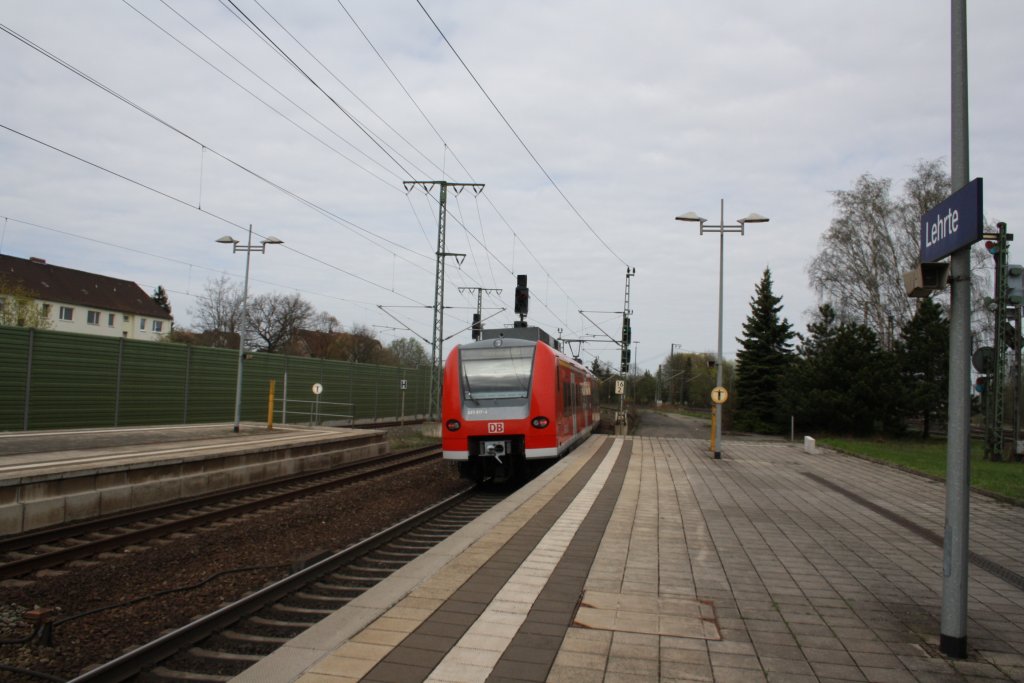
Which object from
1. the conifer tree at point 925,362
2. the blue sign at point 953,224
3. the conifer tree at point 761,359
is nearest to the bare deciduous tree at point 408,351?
the conifer tree at point 761,359

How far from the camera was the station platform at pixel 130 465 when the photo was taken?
9211 millimetres

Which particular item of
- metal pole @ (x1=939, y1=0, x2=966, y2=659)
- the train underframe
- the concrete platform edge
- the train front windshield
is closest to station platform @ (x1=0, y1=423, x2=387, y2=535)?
the train underframe

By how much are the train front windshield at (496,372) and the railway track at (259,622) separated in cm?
526

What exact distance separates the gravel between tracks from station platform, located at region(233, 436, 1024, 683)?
5.28ft

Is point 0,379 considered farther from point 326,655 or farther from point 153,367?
point 326,655

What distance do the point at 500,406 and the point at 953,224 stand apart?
9605mm

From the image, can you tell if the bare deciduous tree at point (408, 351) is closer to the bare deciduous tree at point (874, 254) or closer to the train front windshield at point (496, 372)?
the bare deciduous tree at point (874, 254)

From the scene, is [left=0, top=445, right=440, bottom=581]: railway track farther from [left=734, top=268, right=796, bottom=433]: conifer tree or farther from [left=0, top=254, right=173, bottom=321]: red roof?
[left=0, top=254, right=173, bottom=321]: red roof

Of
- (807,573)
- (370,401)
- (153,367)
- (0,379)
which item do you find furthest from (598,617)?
(370,401)

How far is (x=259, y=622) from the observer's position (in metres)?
5.36

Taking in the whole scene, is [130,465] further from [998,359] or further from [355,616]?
[998,359]

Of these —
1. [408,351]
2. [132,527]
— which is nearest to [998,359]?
[132,527]

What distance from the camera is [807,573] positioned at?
Result: 6.46 m

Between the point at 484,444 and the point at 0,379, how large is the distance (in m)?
12.1
